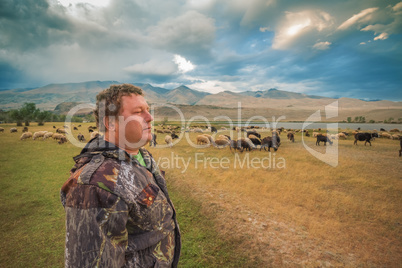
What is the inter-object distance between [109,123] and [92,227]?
109cm

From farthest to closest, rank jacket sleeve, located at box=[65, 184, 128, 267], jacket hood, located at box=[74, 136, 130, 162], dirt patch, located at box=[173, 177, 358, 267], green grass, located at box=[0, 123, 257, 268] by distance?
1. green grass, located at box=[0, 123, 257, 268]
2. dirt patch, located at box=[173, 177, 358, 267]
3. jacket hood, located at box=[74, 136, 130, 162]
4. jacket sleeve, located at box=[65, 184, 128, 267]

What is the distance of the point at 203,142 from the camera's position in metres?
23.5

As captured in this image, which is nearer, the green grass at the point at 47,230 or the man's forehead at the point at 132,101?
the man's forehead at the point at 132,101

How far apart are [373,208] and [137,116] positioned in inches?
378

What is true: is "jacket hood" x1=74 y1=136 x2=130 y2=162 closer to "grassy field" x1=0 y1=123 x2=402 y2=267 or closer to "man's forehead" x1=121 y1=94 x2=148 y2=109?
"man's forehead" x1=121 y1=94 x2=148 y2=109

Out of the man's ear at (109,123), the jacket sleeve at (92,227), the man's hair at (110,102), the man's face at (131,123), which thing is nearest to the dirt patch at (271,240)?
the jacket sleeve at (92,227)

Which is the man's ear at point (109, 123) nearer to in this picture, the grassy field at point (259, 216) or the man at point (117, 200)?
the man at point (117, 200)

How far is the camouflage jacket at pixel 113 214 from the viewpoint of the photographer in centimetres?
125

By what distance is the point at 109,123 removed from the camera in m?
1.93

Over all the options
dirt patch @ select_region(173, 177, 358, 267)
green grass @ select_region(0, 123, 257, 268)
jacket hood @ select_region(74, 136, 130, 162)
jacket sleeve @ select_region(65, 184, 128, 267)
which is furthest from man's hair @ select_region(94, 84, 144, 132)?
dirt patch @ select_region(173, 177, 358, 267)

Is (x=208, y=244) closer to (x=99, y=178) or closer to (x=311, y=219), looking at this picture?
(x=311, y=219)

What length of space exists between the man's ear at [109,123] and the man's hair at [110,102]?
4cm

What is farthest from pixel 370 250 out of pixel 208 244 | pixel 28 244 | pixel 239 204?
pixel 28 244

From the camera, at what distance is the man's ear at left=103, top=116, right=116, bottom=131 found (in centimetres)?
192
